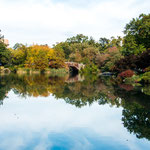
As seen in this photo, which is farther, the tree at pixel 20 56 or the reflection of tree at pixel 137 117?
the tree at pixel 20 56

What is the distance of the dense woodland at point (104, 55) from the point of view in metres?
22.0

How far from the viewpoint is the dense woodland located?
22.0 metres

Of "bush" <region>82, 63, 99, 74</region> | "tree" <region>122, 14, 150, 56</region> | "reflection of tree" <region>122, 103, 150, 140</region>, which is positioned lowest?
"reflection of tree" <region>122, 103, 150, 140</region>

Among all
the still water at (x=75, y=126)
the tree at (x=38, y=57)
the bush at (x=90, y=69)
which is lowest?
the still water at (x=75, y=126)

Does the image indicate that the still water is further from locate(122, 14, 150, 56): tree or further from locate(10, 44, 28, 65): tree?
locate(10, 44, 28, 65): tree

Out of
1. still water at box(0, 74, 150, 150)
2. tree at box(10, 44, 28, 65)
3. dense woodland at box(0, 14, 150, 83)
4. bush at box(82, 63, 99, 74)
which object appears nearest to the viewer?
still water at box(0, 74, 150, 150)

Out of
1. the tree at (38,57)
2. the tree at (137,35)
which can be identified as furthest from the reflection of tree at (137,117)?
the tree at (38,57)

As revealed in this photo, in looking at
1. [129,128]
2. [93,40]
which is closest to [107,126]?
[129,128]

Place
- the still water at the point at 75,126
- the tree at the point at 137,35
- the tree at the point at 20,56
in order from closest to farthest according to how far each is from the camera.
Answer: the still water at the point at 75,126 < the tree at the point at 137,35 < the tree at the point at 20,56

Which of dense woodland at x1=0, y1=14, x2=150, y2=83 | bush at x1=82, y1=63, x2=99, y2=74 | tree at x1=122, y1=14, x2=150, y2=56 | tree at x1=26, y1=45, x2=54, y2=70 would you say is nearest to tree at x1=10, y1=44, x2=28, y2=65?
dense woodland at x1=0, y1=14, x2=150, y2=83

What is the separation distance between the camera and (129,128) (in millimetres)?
5664

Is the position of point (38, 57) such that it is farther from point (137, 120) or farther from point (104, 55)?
point (137, 120)

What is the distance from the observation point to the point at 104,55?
42219 millimetres

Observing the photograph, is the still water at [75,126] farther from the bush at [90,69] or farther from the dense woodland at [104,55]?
the bush at [90,69]
